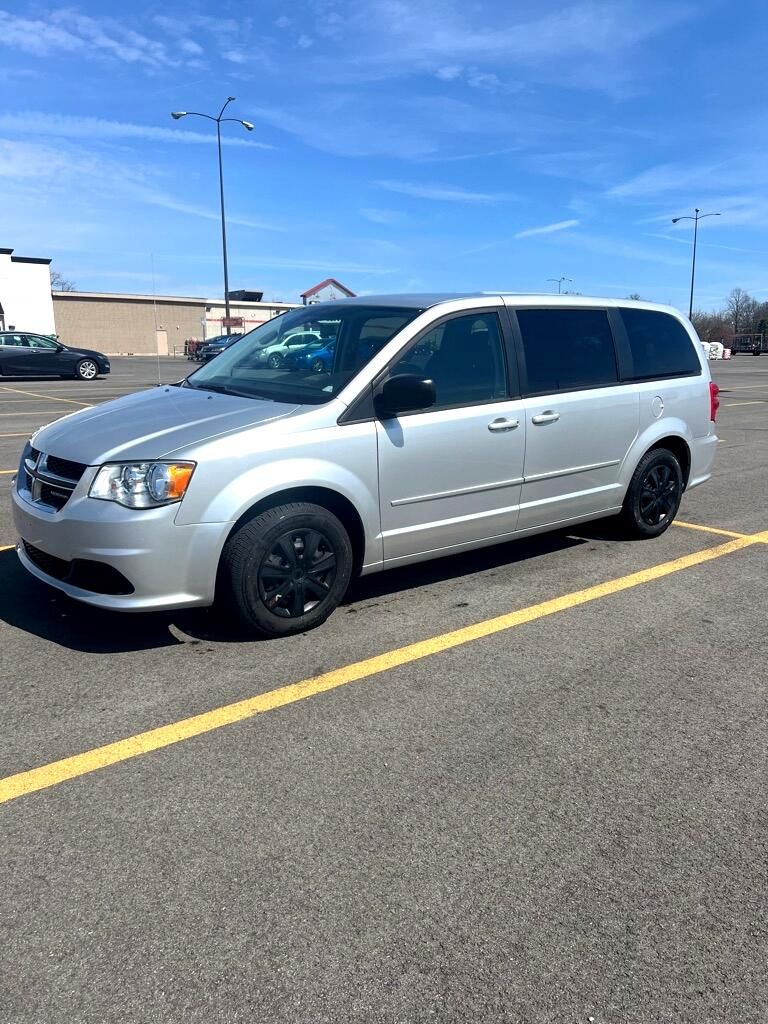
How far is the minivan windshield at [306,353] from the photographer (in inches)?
172

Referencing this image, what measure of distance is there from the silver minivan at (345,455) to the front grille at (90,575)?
0.01m

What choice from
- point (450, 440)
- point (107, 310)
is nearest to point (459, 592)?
point (450, 440)

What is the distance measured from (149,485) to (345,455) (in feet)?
3.25

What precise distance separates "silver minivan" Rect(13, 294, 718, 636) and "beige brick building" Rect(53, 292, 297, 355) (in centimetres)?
5787

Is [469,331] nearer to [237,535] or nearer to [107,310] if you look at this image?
[237,535]

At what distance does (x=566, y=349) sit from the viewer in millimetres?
5242

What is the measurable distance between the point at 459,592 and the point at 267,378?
172 cm

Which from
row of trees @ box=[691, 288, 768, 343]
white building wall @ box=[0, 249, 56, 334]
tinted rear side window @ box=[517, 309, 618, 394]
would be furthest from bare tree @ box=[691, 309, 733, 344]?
tinted rear side window @ box=[517, 309, 618, 394]

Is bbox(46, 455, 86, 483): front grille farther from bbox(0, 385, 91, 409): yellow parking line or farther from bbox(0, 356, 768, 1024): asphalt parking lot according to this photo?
bbox(0, 385, 91, 409): yellow parking line

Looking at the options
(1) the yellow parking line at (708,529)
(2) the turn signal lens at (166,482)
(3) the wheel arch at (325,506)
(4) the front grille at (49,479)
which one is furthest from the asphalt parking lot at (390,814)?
(1) the yellow parking line at (708,529)

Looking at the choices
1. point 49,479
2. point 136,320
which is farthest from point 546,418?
point 136,320

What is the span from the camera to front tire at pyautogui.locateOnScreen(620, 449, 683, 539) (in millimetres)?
5824

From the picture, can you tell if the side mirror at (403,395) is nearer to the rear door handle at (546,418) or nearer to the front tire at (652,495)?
the rear door handle at (546,418)

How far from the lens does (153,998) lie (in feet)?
6.43
